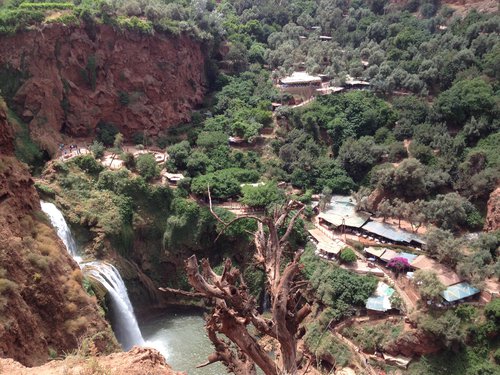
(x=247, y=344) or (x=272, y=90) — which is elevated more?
(x=247, y=344)

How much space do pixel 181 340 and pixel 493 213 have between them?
72.4 ft

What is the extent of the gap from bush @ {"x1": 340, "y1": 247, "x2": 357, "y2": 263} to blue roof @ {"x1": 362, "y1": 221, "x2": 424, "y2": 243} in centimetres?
313

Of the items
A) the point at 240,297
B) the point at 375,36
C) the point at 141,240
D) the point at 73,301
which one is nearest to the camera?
the point at 240,297

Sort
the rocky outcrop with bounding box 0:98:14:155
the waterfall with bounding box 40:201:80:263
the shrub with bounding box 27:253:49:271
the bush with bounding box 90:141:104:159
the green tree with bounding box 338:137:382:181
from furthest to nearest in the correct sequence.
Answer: the green tree with bounding box 338:137:382:181
the bush with bounding box 90:141:104:159
the waterfall with bounding box 40:201:80:263
the rocky outcrop with bounding box 0:98:14:155
the shrub with bounding box 27:253:49:271

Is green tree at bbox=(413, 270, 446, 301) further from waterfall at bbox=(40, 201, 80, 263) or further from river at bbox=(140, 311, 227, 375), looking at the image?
waterfall at bbox=(40, 201, 80, 263)

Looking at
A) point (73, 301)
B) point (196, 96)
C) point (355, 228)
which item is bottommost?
point (355, 228)

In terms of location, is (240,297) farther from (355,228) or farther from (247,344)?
(355,228)

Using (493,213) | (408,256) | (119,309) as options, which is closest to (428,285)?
(408,256)

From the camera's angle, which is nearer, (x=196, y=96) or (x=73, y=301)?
(x=73, y=301)

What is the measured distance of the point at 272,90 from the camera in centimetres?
4603

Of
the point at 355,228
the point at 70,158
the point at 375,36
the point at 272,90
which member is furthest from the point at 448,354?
the point at 375,36

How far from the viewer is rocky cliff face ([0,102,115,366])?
56.7ft

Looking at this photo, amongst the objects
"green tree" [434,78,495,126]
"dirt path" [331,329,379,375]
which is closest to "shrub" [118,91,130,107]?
"dirt path" [331,329,379,375]

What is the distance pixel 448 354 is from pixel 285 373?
22.2m
